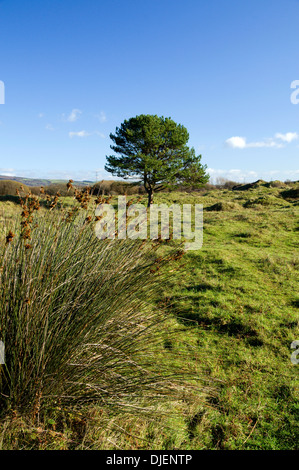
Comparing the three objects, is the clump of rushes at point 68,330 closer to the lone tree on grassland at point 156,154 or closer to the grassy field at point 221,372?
the grassy field at point 221,372

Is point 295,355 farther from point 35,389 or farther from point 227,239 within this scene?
point 227,239

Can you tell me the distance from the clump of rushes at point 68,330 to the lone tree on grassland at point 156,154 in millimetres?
20161

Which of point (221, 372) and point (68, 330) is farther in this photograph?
point (221, 372)

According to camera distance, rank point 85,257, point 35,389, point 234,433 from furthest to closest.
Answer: point 85,257
point 234,433
point 35,389

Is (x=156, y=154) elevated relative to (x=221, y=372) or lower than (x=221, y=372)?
elevated

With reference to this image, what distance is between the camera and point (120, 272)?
2.54m

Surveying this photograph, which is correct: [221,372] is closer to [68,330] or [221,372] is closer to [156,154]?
[68,330]

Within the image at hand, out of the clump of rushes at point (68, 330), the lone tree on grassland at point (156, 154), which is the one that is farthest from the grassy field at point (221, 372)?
the lone tree on grassland at point (156, 154)

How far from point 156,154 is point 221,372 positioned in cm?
2221

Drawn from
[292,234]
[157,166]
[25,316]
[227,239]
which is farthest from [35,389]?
[157,166]

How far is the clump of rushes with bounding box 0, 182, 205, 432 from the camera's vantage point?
198 cm

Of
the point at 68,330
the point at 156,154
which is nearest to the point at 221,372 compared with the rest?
the point at 68,330

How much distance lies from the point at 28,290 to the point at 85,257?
2.50 feet

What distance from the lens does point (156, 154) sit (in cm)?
2372
